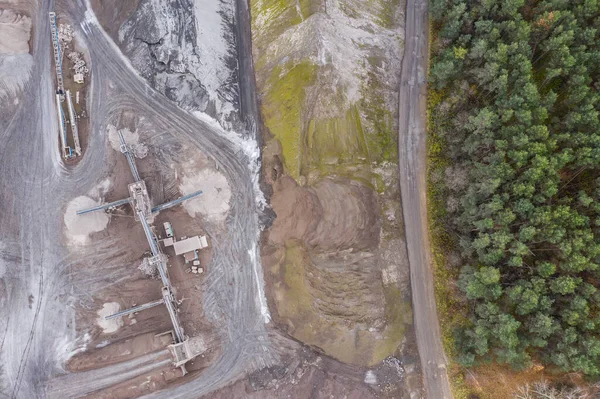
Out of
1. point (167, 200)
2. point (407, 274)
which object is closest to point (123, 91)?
point (167, 200)

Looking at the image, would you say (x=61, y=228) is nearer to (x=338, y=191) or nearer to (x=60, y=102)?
(x=60, y=102)

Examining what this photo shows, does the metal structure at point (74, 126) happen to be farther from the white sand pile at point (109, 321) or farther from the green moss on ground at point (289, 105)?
the green moss on ground at point (289, 105)

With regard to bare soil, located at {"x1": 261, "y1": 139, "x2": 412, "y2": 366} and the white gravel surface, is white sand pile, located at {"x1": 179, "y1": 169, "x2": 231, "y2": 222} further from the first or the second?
the white gravel surface

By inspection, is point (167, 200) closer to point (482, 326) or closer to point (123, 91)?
point (123, 91)

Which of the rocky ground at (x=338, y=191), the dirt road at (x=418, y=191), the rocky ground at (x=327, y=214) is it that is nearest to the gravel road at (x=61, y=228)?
the rocky ground at (x=327, y=214)

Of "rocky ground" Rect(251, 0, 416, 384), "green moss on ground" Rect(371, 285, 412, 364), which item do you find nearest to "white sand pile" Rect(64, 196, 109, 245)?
"rocky ground" Rect(251, 0, 416, 384)
